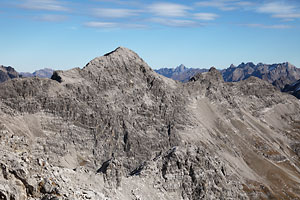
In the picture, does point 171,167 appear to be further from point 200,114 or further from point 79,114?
point 200,114

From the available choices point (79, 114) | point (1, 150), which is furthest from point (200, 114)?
point (1, 150)

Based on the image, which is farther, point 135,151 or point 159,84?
point 159,84

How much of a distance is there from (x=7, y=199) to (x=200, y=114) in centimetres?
17308

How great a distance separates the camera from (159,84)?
192 meters

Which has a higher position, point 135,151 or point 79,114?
point 79,114

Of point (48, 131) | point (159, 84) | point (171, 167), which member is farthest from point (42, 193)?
point (159, 84)

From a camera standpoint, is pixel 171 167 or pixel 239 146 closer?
pixel 171 167

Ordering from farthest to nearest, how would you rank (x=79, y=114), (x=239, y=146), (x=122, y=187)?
(x=239, y=146)
(x=79, y=114)
(x=122, y=187)

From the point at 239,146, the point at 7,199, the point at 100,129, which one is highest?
the point at 7,199

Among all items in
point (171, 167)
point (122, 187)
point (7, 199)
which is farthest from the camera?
point (171, 167)

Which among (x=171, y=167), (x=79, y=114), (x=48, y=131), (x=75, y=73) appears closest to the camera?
(x=171, y=167)

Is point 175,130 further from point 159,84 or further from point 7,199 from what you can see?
point 7,199

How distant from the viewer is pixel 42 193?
35.7 m

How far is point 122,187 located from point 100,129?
102489 millimetres
